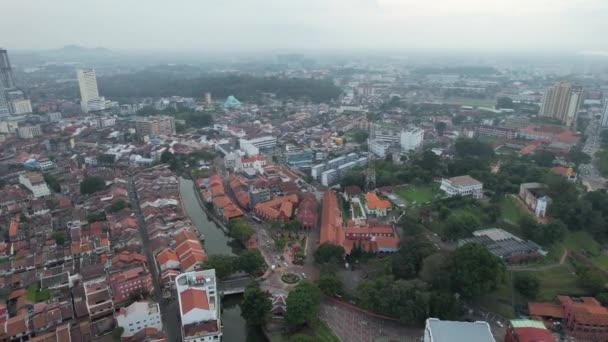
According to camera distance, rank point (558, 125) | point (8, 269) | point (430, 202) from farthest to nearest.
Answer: point (558, 125)
point (430, 202)
point (8, 269)

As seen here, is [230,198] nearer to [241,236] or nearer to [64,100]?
[241,236]

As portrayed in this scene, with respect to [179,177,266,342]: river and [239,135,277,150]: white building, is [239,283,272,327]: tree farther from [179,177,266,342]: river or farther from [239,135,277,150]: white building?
[239,135,277,150]: white building

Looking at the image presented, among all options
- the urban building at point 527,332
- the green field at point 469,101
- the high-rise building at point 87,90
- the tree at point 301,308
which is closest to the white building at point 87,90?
the high-rise building at point 87,90

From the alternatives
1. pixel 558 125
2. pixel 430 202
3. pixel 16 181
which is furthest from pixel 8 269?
pixel 558 125

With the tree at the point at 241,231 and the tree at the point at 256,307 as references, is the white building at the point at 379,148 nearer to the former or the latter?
the tree at the point at 241,231

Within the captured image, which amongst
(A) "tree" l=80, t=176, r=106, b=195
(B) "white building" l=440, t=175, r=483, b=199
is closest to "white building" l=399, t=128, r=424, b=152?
(B) "white building" l=440, t=175, r=483, b=199

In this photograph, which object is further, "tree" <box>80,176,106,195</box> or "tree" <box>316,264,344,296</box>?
"tree" <box>80,176,106,195</box>
